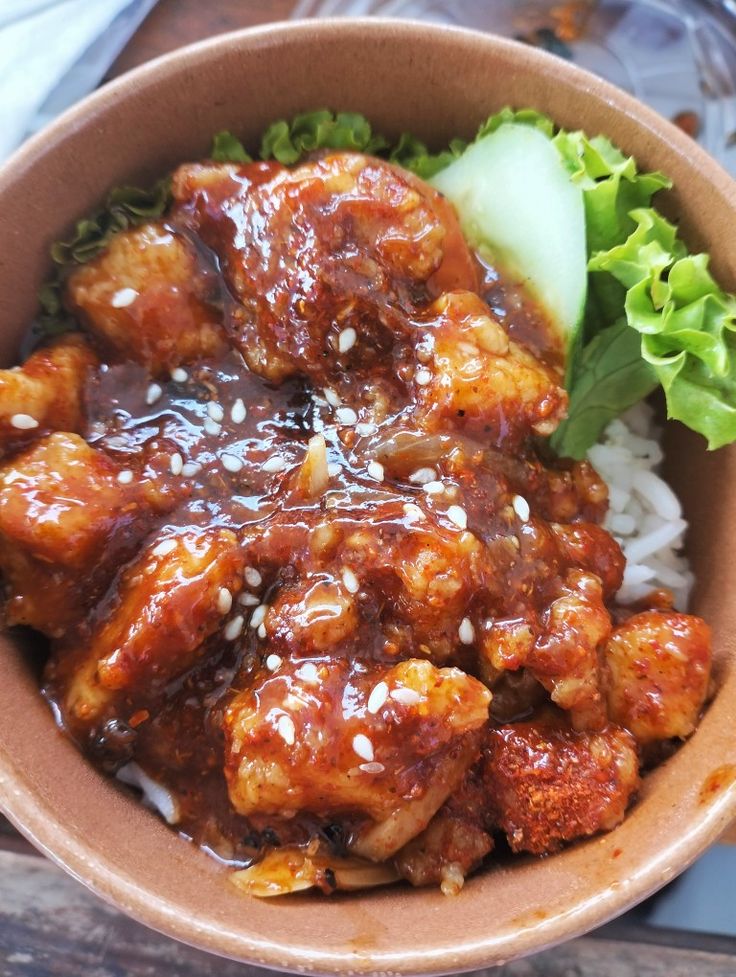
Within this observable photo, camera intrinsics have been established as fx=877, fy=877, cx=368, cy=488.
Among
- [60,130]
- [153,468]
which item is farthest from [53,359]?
[60,130]

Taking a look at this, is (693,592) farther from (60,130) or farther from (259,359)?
(60,130)

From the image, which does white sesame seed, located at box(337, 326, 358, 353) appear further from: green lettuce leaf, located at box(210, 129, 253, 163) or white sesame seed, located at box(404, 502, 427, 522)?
green lettuce leaf, located at box(210, 129, 253, 163)

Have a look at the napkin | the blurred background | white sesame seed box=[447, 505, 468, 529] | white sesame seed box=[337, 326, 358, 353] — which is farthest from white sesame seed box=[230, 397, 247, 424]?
the blurred background

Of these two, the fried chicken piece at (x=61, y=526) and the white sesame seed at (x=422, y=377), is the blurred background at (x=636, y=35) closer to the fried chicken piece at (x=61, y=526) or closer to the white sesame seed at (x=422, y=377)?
the white sesame seed at (x=422, y=377)

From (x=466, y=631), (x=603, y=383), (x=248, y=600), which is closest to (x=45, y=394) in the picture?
(x=248, y=600)

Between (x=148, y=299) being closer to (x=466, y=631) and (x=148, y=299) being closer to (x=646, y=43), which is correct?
(x=466, y=631)

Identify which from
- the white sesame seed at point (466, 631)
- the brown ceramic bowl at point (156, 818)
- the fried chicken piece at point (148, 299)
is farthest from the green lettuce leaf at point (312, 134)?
the white sesame seed at point (466, 631)
